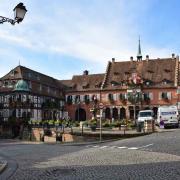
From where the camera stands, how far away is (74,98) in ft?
307

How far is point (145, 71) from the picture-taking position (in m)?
84.8

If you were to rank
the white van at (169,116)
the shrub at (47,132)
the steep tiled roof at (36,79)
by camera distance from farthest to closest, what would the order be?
the steep tiled roof at (36,79) < the shrub at (47,132) < the white van at (169,116)

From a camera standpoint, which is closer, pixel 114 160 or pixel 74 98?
pixel 114 160

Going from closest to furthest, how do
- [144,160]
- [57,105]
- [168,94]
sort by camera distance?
[144,160], [168,94], [57,105]

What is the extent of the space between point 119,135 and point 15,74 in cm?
5250

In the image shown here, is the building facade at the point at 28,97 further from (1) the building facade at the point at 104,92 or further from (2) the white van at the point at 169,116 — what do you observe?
(2) the white van at the point at 169,116

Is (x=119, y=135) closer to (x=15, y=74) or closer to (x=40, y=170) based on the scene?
(x=40, y=170)

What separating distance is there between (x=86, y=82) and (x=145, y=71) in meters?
14.7

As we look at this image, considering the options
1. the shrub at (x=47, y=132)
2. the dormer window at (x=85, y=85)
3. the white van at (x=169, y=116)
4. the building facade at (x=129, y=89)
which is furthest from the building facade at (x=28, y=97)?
the white van at (x=169, y=116)

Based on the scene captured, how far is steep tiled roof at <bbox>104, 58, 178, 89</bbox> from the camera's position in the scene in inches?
3270

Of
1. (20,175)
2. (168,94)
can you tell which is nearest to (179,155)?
(20,175)

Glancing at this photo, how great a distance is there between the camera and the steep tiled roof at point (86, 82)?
9188 cm

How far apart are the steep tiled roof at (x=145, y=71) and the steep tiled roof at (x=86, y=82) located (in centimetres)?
444

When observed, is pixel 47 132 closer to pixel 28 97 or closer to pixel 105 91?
pixel 28 97
